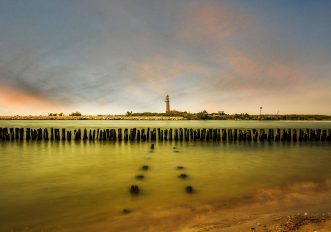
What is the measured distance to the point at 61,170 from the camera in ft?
42.5

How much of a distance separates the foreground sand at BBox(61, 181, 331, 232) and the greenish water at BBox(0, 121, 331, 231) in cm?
44

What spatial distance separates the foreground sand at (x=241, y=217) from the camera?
5.29 metres

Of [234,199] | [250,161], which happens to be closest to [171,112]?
[250,161]

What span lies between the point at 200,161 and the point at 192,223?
9919 millimetres

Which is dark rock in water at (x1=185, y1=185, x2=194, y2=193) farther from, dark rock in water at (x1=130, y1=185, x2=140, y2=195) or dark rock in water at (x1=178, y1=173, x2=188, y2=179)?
dark rock in water at (x1=178, y1=173, x2=188, y2=179)

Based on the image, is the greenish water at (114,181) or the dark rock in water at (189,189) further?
the dark rock in water at (189,189)

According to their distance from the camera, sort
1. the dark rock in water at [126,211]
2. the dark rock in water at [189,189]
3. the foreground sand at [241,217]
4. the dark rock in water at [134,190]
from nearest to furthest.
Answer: the foreground sand at [241,217] < the dark rock in water at [126,211] < the dark rock in water at [134,190] < the dark rock in water at [189,189]

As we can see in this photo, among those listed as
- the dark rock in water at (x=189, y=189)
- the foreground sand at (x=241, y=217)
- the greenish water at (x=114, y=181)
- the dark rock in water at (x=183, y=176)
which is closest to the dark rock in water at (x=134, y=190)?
the greenish water at (x=114, y=181)

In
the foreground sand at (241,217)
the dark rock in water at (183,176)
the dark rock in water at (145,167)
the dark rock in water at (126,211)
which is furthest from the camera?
the dark rock in water at (145,167)

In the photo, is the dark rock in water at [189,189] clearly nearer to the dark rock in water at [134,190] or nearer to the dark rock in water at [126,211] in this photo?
the dark rock in water at [134,190]

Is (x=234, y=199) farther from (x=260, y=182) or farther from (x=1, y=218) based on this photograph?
(x=1, y=218)

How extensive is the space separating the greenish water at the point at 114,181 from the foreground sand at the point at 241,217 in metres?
0.44

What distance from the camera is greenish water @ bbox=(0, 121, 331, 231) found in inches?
273

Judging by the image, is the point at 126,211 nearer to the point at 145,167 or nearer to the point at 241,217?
the point at 241,217
